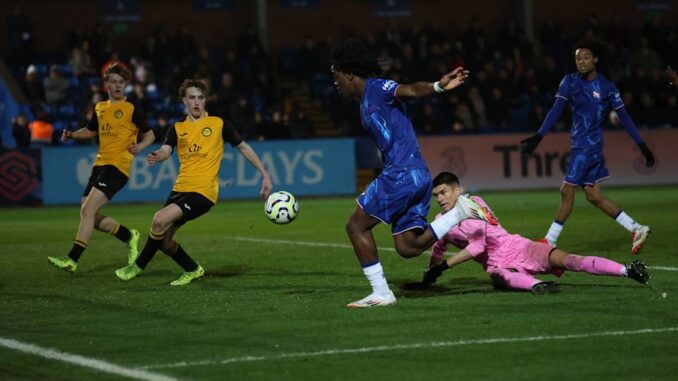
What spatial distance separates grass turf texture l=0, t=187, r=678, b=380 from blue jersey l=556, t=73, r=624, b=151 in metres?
1.41

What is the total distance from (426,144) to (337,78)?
66.3ft

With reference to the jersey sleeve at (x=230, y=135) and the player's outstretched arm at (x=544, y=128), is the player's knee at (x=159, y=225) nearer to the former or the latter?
the jersey sleeve at (x=230, y=135)

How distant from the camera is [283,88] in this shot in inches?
1452

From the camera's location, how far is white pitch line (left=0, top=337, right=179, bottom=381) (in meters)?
7.03

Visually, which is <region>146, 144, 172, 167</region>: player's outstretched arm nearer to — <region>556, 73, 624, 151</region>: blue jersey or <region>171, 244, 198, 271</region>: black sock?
<region>171, 244, 198, 271</region>: black sock

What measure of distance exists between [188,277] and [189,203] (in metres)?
0.83

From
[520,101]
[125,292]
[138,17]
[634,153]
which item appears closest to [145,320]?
[125,292]

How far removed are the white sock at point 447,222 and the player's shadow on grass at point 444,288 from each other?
755mm

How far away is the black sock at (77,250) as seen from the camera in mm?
13250

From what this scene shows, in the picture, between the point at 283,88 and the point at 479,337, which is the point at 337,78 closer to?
the point at 479,337

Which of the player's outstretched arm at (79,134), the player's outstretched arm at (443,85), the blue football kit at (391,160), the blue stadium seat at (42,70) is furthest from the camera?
the blue stadium seat at (42,70)

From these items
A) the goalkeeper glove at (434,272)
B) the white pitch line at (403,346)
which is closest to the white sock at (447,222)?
Answer: the goalkeeper glove at (434,272)

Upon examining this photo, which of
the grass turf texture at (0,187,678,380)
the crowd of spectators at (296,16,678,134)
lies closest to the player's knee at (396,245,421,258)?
the grass turf texture at (0,187,678,380)

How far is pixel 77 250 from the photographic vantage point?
13.3m
